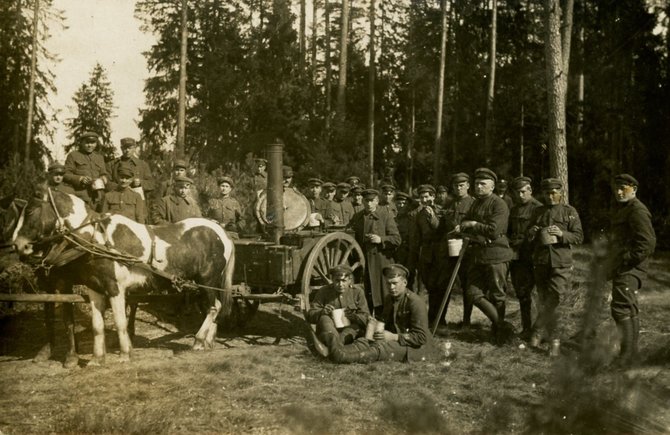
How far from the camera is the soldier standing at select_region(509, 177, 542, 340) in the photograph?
7441 millimetres

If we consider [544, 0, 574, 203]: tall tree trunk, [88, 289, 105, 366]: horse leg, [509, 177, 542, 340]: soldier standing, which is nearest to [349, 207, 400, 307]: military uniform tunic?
[509, 177, 542, 340]: soldier standing

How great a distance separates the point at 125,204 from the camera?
7.21 m

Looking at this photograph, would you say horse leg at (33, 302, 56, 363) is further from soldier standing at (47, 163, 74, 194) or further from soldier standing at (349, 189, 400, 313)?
soldier standing at (349, 189, 400, 313)

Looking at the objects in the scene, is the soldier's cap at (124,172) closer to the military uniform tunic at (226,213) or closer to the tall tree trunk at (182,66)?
the military uniform tunic at (226,213)

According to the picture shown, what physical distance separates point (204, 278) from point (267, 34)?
16.7 meters

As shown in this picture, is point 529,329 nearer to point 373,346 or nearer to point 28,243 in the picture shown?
point 373,346

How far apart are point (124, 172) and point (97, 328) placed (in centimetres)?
208

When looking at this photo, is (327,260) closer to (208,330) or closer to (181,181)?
(208,330)

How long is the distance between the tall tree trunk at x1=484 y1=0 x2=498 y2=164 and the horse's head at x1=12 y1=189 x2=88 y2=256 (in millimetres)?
18054

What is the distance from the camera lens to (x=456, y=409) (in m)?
4.65

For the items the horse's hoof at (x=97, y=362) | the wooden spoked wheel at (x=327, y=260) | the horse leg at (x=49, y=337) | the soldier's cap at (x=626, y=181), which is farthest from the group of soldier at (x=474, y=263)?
the horse leg at (x=49, y=337)

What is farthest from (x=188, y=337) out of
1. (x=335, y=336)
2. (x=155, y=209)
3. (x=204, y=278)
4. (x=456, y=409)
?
(x=456, y=409)

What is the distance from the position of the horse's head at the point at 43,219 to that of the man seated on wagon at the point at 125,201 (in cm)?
115

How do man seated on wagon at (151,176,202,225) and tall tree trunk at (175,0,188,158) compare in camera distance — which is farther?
tall tree trunk at (175,0,188,158)
